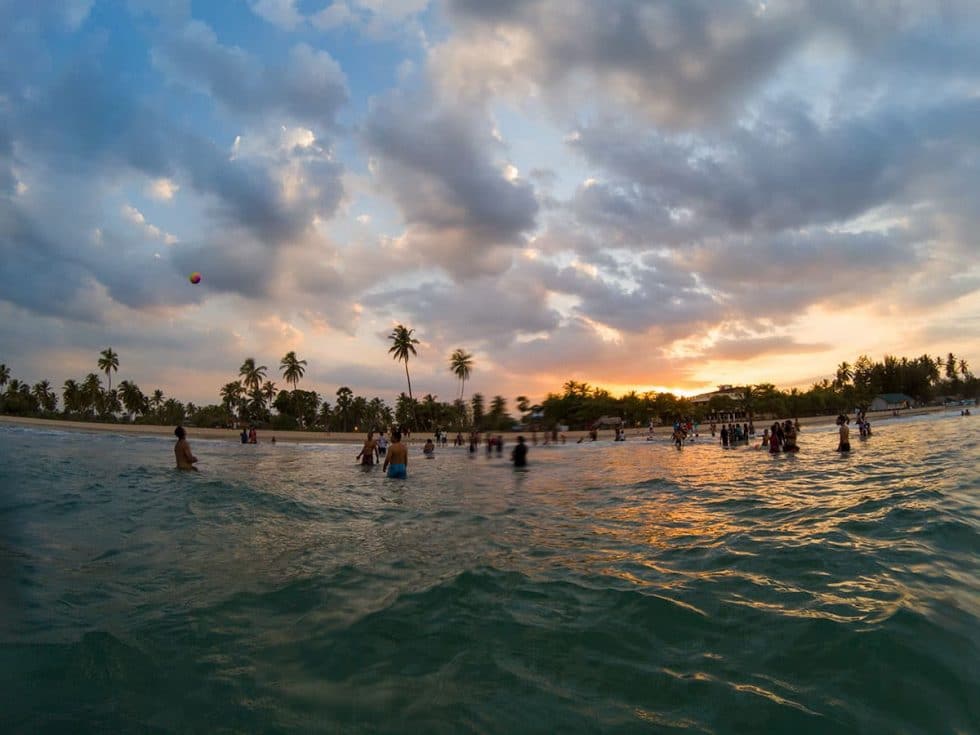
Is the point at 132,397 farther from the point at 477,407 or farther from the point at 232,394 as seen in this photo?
the point at 477,407

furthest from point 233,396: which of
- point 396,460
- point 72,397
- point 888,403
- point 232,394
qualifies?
point 888,403

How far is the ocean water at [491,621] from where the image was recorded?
142 inches

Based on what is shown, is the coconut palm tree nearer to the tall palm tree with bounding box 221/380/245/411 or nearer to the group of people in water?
the tall palm tree with bounding box 221/380/245/411

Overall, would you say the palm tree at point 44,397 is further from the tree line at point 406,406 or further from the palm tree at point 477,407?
the palm tree at point 477,407

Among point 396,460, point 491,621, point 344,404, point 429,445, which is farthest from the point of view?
point 344,404

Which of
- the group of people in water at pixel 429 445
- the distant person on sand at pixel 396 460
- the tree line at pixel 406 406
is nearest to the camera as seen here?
the group of people in water at pixel 429 445

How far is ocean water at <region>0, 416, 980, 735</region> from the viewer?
3.60m

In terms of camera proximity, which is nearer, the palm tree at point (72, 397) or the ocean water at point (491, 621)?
the ocean water at point (491, 621)

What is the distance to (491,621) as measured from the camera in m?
5.29

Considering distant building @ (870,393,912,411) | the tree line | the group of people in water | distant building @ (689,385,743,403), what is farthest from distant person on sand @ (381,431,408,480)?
distant building @ (870,393,912,411)

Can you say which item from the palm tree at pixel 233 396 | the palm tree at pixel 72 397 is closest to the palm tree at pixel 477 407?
the palm tree at pixel 233 396

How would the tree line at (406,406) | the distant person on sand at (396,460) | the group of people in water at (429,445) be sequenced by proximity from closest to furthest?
the group of people in water at (429,445)
the distant person on sand at (396,460)
the tree line at (406,406)

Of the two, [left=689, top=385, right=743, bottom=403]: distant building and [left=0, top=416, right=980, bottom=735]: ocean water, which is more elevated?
[left=689, top=385, right=743, bottom=403]: distant building

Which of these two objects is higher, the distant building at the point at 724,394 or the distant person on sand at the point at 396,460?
the distant building at the point at 724,394
